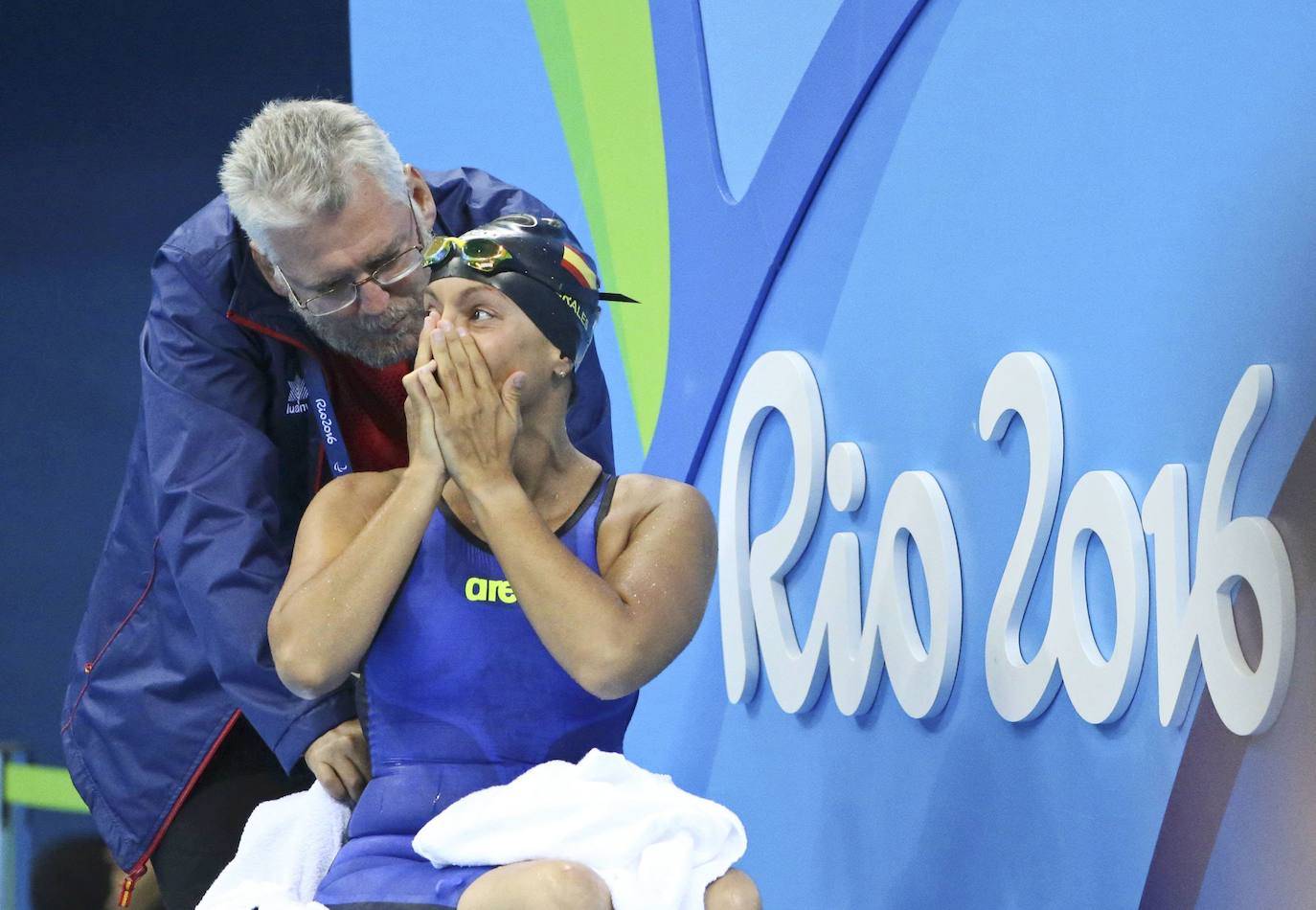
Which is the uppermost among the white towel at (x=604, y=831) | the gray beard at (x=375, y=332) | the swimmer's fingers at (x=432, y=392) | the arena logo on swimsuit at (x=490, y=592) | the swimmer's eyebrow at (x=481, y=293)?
the swimmer's eyebrow at (x=481, y=293)

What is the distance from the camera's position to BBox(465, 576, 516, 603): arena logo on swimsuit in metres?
1.77

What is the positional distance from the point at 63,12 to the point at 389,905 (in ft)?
12.1

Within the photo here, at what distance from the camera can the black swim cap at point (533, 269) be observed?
182 centimetres

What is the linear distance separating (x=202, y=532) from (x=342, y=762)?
15.5 inches

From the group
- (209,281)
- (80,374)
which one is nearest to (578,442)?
(209,281)

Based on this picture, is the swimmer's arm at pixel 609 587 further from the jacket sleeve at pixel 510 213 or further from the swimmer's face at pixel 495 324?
the jacket sleeve at pixel 510 213

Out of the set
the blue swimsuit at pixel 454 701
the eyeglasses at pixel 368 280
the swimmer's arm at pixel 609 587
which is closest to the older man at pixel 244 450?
the eyeglasses at pixel 368 280

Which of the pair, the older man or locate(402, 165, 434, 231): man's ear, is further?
locate(402, 165, 434, 231): man's ear

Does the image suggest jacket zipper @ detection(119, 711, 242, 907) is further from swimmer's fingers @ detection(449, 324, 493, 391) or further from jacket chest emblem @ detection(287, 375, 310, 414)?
swimmer's fingers @ detection(449, 324, 493, 391)

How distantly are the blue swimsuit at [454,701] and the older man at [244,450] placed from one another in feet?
0.53

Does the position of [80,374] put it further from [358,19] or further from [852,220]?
[852,220]

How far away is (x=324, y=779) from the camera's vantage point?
1.89 m

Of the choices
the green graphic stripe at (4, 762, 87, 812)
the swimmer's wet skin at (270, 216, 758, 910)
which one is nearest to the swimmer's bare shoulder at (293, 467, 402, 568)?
the swimmer's wet skin at (270, 216, 758, 910)

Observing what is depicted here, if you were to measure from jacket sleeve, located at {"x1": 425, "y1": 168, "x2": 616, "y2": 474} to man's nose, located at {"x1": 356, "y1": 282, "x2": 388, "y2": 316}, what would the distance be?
25 centimetres
